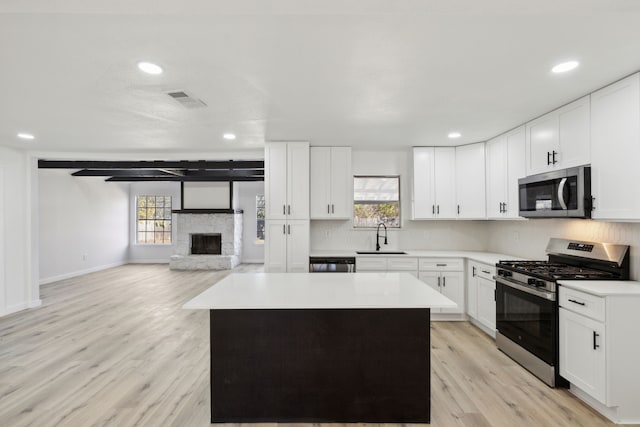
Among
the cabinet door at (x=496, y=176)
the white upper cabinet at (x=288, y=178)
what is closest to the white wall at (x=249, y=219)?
the white upper cabinet at (x=288, y=178)

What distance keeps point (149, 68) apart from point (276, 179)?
2.30 metres

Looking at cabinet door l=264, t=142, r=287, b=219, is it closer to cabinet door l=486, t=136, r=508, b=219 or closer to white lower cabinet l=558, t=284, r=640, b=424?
cabinet door l=486, t=136, r=508, b=219

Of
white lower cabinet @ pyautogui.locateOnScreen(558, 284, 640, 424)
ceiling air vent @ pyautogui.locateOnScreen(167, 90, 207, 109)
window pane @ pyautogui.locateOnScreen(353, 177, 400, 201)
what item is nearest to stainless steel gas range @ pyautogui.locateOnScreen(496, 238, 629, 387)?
white lower cabinet @ pyautogui.locateOnScreen(558, 284, 640, 424)

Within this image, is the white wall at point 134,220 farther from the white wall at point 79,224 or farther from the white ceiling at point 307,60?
the white ceiling at point 307,60

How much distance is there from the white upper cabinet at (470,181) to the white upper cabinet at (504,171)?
0.36ft

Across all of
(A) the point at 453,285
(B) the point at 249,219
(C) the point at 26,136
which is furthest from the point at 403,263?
(B) the point at 249,219

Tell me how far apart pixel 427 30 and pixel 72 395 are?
11.8 feet

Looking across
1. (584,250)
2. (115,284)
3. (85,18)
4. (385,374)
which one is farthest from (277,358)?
(115,284)

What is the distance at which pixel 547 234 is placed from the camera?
3785mm

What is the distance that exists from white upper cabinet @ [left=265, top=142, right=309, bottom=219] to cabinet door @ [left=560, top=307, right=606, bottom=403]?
9.57 feet

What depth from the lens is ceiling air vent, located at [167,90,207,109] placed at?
9.12 feet

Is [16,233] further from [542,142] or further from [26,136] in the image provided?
[542,142]

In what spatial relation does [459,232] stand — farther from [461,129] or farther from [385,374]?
[385,374]

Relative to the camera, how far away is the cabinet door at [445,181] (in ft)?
15.6
